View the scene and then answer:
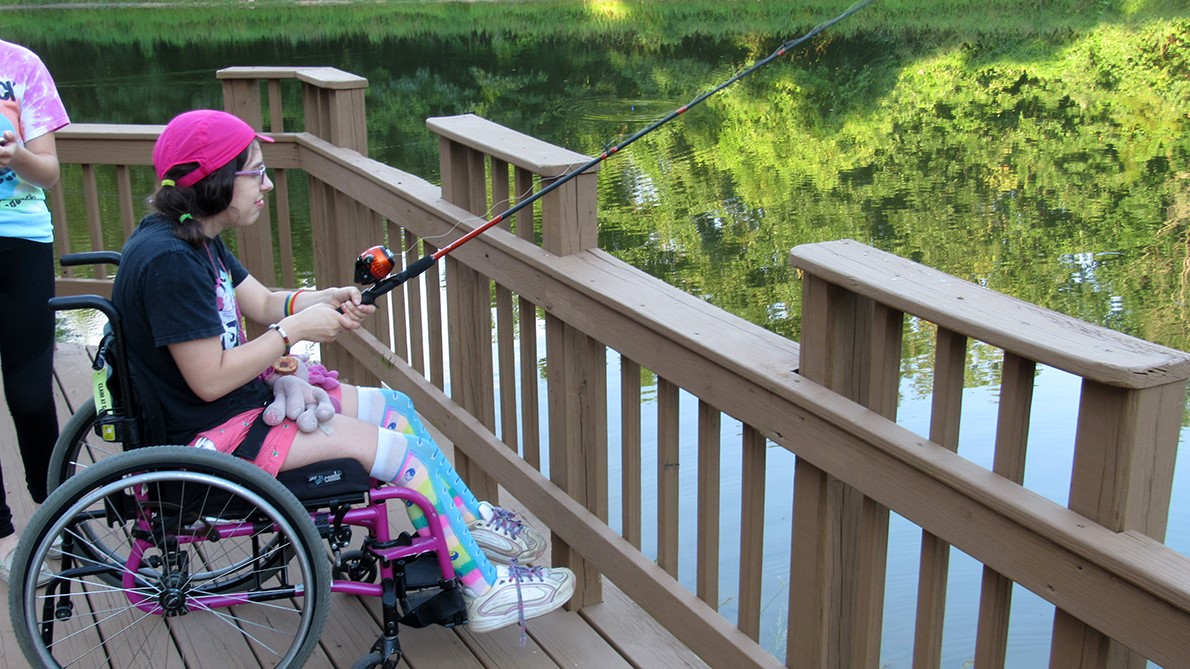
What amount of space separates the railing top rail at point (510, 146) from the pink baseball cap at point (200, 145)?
48cm

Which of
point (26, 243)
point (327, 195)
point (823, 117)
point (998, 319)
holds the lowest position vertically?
point (823, 117)

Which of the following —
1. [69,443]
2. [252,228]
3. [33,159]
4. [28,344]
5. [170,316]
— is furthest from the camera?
[252,228]

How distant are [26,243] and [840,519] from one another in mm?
1539

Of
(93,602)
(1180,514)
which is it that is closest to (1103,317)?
(1180,514)

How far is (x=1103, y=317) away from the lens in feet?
16.4

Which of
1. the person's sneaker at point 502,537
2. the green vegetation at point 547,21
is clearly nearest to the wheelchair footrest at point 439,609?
A: the person's sneaker at point 502,537

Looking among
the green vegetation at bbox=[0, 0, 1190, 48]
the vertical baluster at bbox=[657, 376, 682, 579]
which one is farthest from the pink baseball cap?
the green vegetation at bbox=[0, 0, 1190, 48]

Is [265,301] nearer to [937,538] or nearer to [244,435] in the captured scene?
[244,435]

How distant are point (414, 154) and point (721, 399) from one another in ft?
22.0

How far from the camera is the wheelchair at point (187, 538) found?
5.66ft

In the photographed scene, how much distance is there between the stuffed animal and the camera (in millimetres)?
1858

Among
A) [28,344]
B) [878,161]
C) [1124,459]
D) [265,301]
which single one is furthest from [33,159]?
[878,161]

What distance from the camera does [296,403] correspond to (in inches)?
73.8

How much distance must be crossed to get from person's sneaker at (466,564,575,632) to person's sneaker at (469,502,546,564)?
0.20ft
